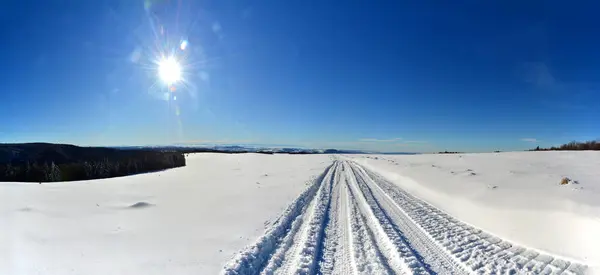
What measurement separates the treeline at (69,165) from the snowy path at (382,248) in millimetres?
20835

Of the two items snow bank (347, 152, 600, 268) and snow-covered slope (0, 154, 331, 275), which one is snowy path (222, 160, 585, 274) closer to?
snow bank (347, 152, 600, 268)

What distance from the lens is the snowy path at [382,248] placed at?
4.38 m

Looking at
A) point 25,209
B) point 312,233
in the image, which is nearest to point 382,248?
point 312,233

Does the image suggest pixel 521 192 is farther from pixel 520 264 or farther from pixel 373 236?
pixel 373 236

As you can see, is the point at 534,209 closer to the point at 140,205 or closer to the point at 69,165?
the point at 140,205

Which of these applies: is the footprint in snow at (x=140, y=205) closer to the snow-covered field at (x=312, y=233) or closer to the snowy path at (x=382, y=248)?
the snow-covered field at (x=312, y=233)

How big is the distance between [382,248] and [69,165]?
83.6 ft

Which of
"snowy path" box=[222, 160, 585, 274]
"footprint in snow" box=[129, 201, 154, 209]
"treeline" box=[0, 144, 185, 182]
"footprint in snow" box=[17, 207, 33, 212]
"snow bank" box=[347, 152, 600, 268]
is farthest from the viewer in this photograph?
"treeline" box=[0, 144, 185, 182]

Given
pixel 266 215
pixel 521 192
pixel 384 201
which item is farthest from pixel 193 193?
pixel 521 192

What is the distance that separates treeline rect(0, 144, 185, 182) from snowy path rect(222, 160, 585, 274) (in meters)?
20.8

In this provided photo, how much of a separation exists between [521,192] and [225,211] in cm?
920

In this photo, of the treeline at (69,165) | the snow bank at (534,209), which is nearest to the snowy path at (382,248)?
the snow bank at (534,209)

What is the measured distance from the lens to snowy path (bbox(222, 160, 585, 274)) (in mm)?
4383

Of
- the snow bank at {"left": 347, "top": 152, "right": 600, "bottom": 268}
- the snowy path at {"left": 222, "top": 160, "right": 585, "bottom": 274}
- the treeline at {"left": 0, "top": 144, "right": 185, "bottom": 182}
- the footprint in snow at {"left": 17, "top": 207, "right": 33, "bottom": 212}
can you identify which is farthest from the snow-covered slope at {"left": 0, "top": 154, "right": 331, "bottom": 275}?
the treeline at {"left": 0, "top": 144, "right": 185, "bottom": 182}
